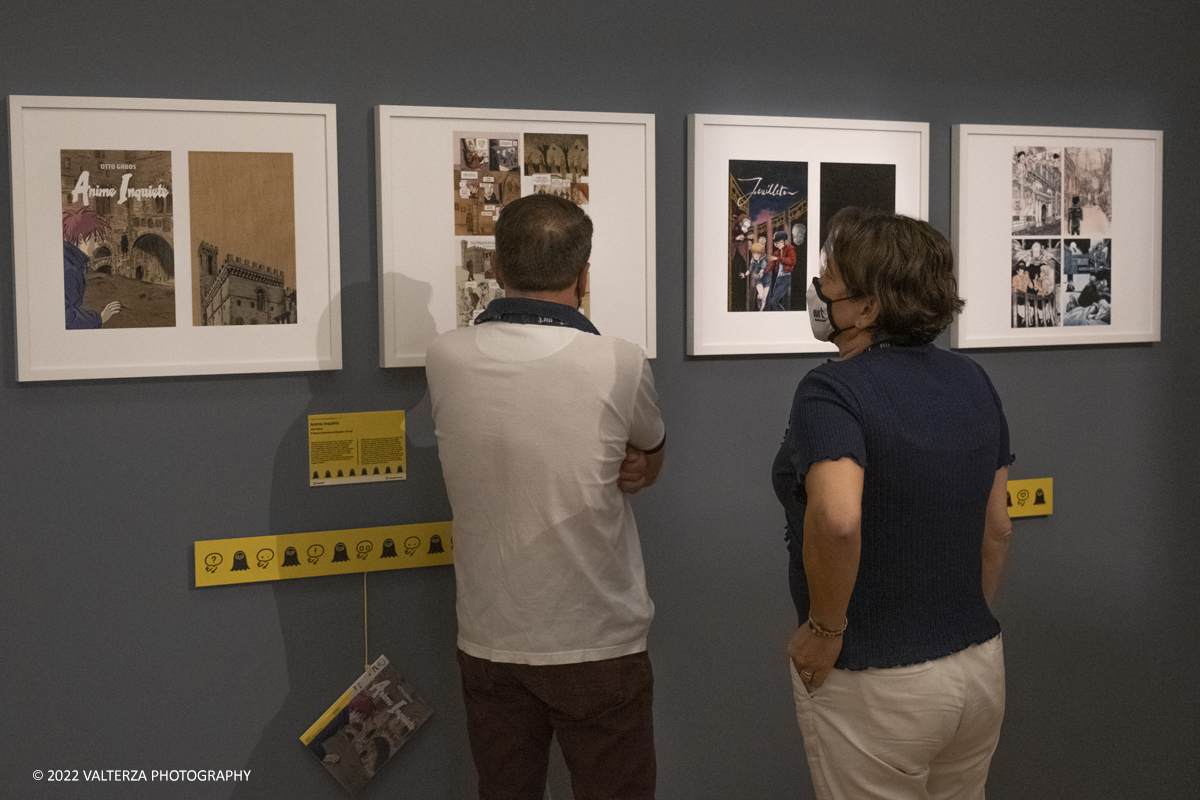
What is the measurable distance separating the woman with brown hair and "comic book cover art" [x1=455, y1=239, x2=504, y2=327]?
35.5 inches

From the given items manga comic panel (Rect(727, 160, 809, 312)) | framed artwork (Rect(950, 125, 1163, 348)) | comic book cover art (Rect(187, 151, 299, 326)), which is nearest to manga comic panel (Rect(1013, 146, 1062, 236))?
framed artwork (Rect(950, 125, 1163, 348))

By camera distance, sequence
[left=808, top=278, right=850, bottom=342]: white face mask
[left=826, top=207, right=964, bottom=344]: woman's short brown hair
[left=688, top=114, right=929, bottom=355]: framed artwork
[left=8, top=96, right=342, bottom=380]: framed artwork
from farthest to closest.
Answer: [left=688, top=114, right=929, bottom=355]: framed artwork
[left=8, top=96, right=342, bottom=380]: framed artwork
[left=808, top=278, right=850, bottom=342]: white face mask
[left=826, top=207, right=964, bottom=344]: woman's short brown hair

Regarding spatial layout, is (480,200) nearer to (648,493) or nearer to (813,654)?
(648,493)

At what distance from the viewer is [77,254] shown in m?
2.07

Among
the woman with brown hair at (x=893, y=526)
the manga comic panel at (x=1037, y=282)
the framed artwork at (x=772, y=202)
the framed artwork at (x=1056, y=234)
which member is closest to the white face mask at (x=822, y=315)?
the woman with brown hair at (x=893, y=526)

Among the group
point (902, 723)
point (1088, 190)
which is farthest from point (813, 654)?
point (1088, 190)

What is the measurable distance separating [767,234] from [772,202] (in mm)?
83

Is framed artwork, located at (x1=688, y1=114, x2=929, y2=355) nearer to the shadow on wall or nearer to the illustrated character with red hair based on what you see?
the shadow on wall

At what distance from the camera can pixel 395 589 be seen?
2322mm

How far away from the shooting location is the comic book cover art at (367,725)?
2.27 metres

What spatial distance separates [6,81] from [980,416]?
6.82 feet

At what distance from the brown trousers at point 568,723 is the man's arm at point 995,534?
0.70 meters

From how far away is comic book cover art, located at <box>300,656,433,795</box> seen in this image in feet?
7.44

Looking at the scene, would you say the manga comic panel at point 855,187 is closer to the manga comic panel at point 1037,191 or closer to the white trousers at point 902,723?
the manga comic panel at point 1037,191
